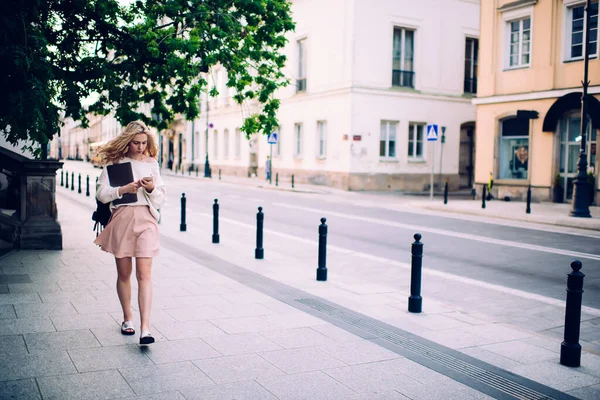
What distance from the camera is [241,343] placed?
5.40 m

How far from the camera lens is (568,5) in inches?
872

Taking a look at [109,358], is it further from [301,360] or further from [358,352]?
[358,352]

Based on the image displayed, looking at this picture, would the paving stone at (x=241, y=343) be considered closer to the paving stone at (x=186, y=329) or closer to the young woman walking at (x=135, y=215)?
the paving stone at (x=186, y=329)

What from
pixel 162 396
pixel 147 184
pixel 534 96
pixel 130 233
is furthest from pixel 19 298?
pixel 534 96

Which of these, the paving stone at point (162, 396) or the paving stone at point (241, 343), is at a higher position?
the paving stone at point (162, 396)

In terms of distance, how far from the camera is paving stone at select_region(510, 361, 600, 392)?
4645 millimetres

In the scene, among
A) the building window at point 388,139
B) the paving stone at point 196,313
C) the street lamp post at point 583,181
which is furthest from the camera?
the building window at point 388,139

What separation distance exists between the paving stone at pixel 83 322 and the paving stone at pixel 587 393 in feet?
13.2

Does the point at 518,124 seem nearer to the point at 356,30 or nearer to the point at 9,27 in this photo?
the point at 356,30

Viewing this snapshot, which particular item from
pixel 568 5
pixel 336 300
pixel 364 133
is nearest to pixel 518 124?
pixel 568 5

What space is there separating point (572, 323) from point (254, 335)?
9.17 ft

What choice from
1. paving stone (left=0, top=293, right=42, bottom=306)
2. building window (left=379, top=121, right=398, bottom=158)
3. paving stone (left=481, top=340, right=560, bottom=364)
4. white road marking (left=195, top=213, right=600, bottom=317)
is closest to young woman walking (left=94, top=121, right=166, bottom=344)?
paving stone (left=0, top=293, right=42, bottom=306)

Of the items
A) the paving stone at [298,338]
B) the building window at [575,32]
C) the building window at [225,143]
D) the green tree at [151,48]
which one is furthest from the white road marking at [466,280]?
the building window at [225,143]

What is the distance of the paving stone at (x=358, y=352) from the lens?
5090 mm
